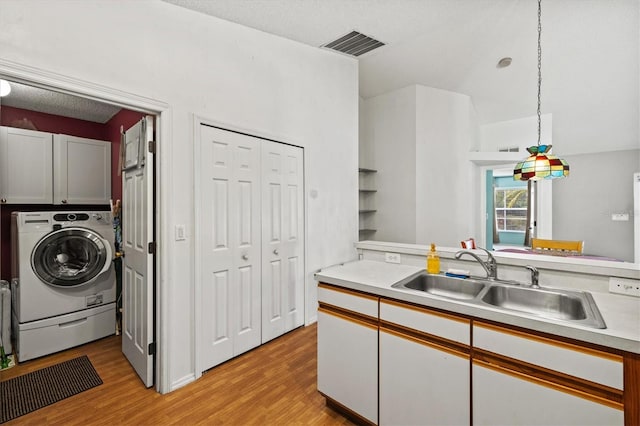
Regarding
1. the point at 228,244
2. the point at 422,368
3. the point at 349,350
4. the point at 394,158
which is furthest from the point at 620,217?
the point at 228,244

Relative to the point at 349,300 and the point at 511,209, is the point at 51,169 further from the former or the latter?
the point at 511,209

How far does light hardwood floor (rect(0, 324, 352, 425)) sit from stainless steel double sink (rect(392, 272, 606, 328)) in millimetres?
1018

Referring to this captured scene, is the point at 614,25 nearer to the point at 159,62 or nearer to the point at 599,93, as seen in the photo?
the point at 599,93

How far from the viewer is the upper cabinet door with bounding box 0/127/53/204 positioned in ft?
9.71

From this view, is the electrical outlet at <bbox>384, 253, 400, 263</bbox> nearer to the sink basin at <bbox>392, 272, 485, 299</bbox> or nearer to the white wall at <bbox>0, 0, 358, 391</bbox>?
the sink basin at <bbox>392, 272, 485, 299</bbox>

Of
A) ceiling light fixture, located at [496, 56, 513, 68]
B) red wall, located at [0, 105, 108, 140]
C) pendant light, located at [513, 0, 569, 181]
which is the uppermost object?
ceiling light fixture, located at [496, 56, 513, 68]

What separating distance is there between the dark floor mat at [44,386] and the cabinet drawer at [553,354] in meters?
2.71

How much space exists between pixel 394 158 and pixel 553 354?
3.81 meters

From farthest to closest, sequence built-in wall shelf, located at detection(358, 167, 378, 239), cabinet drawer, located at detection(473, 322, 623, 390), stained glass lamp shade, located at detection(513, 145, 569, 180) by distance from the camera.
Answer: built-in wall shelf, located at detection(358, 167, 378, 239) → stained glass lamp shade, located at detection(513, 145, 569, 180) → cabinet drawer, located at detection(473, 322, 623, 390)

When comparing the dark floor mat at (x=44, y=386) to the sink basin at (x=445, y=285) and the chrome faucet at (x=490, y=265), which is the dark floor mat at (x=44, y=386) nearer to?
the sink basin at (x=445, y=285)

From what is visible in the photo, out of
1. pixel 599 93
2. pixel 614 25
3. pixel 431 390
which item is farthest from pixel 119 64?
pixel 599 93

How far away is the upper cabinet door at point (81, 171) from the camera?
328 cm

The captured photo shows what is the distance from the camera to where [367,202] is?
195 inches

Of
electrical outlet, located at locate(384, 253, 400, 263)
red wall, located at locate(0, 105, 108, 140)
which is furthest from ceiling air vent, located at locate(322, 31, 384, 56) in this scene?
red wall, located at locate(0, 105, 108, 140)
